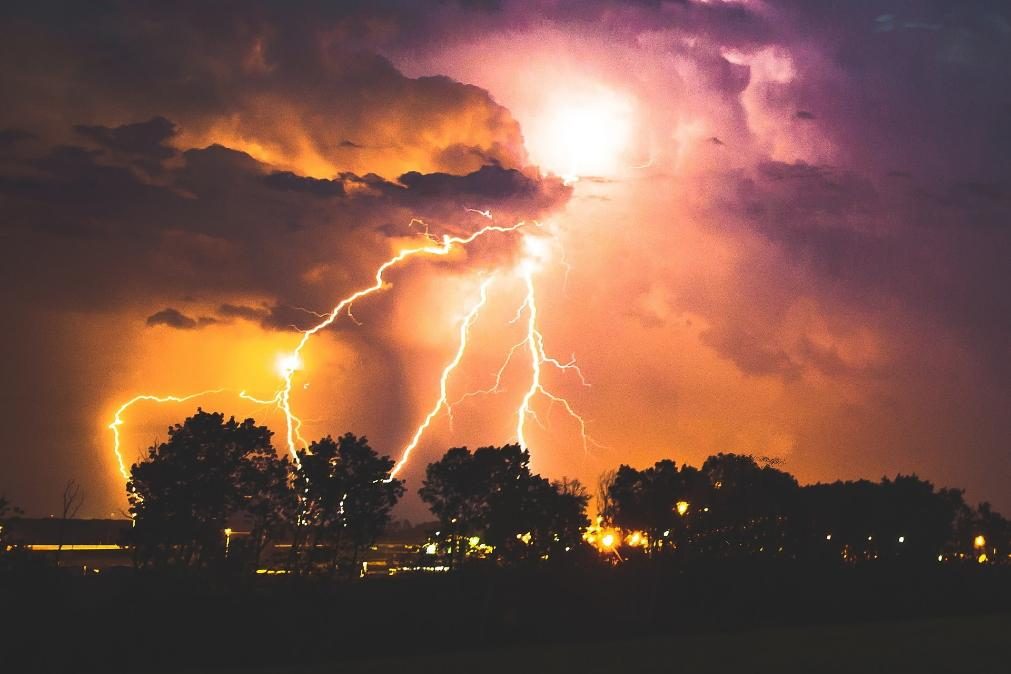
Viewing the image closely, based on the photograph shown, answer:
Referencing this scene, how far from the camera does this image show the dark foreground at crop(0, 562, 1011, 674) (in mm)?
23359

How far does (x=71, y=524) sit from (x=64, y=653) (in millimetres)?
84206

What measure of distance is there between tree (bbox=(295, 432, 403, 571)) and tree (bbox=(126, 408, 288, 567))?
9.39ft

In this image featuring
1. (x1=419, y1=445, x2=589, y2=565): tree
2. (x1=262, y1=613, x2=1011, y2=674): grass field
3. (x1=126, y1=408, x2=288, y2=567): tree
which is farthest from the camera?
(x1=419, y1=445, x2=589, y2=565): tree

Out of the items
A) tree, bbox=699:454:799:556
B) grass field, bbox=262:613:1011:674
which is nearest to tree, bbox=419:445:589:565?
tree, bbox=699:454:799:556

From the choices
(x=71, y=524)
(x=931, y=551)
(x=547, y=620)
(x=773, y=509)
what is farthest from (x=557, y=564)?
(x=71, y=524)

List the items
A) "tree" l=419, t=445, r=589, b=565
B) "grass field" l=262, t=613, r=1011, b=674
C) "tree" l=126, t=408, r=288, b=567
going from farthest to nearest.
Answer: "tree" l=419, t=445, r=589, b=565 → "tree" l=126, t=408, r=288, b=567 → "grass field" l=262, t=613, r=1011, b=674

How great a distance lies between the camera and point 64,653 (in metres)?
22.8

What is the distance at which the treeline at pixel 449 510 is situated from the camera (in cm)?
3406

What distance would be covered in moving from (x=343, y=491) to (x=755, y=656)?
58.8ft

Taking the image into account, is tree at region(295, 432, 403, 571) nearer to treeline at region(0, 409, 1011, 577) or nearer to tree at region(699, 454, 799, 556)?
treeline at region(0, 409, 1011, 577)

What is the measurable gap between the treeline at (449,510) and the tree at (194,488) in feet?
0.14

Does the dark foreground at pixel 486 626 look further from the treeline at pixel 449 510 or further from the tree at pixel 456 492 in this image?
the tree at pixel 456 492

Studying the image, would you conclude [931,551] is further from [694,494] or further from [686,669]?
[686,669]

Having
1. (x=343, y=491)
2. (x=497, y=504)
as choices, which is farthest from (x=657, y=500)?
(x=343, y=491)
